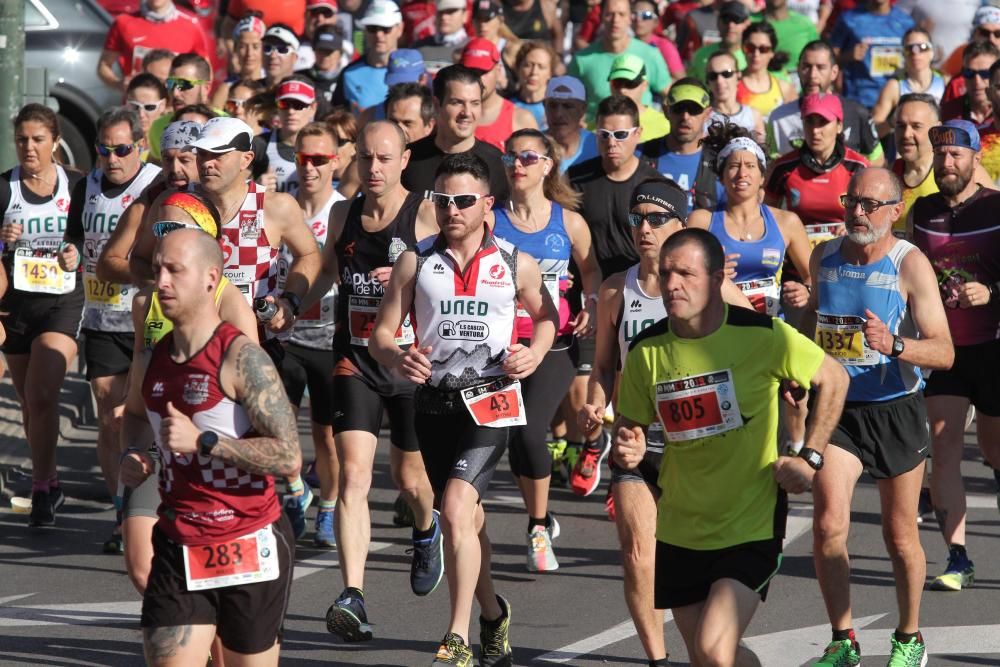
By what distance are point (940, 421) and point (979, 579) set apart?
0.80 meters

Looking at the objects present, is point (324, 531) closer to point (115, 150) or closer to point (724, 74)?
point (115, 150)

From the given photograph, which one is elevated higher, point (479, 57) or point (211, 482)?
point (479, 57)

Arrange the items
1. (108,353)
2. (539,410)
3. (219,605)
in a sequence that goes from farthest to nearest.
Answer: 1. (108,353)
2. (539,410)
3. (219,605)

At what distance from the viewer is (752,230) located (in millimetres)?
9062

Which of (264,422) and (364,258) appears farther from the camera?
(364,258)

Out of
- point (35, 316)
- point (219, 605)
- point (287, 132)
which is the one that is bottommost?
point (219, 605)

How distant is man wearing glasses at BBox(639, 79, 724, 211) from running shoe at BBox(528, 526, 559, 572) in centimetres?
277

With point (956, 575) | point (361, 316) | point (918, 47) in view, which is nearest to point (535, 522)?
point (361, 316)

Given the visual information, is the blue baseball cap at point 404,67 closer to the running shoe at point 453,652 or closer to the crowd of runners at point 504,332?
the crowd of runners at point 504,332

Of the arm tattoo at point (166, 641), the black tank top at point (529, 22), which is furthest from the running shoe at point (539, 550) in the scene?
the black tank top at point (529, 22)

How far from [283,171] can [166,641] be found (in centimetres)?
635

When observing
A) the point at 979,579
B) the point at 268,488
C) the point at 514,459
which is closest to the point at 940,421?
the point at 979,579

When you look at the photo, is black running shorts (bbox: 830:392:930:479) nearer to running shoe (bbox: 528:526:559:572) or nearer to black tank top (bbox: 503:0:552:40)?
running shoe (bbox: 528:526:559:572)

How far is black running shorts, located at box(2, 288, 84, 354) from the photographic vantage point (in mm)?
9930
